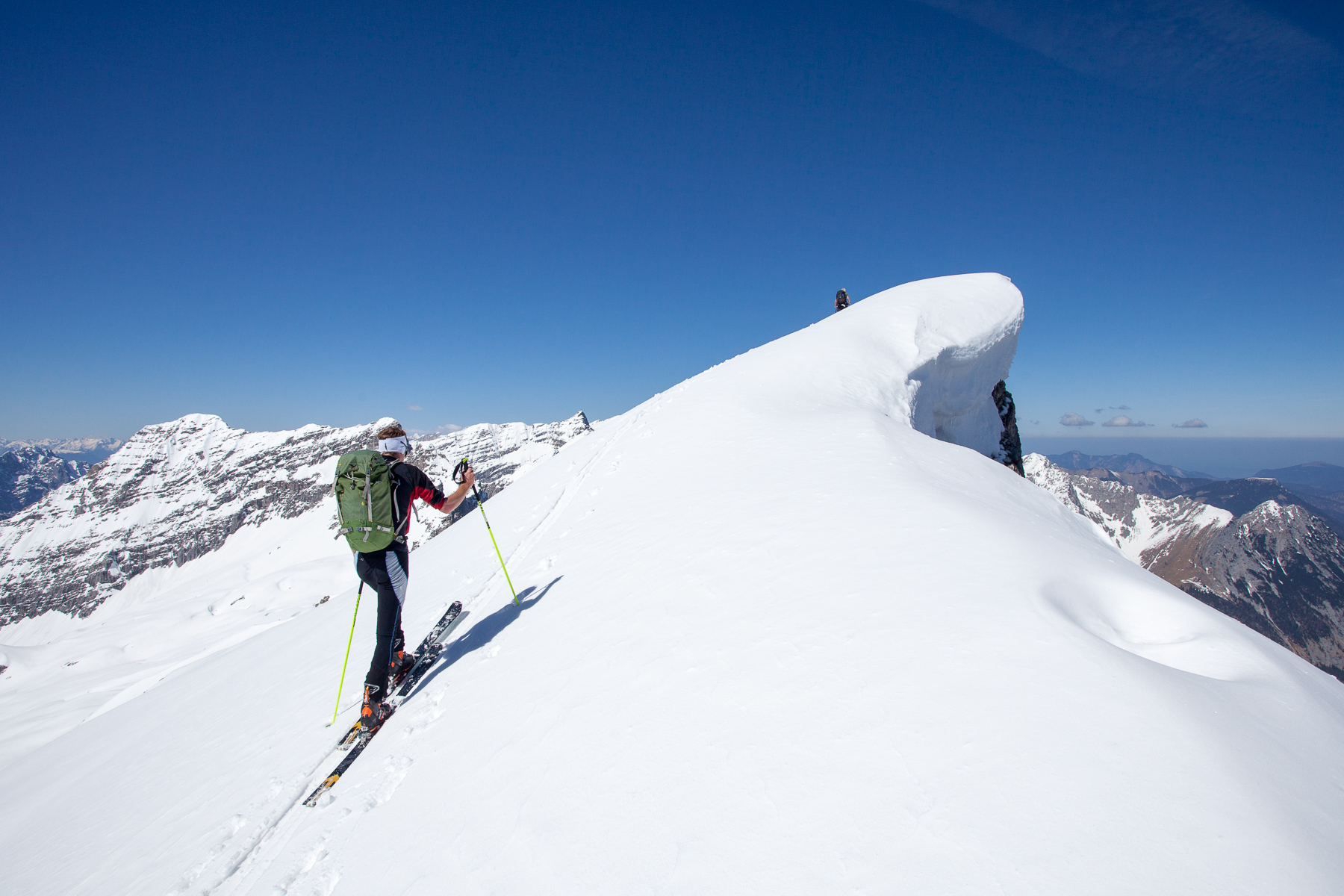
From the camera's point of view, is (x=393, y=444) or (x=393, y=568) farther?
(x=393, y=444)

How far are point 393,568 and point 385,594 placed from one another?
30 centimetres

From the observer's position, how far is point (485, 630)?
7.24 meters

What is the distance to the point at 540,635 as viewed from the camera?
20.4 ft

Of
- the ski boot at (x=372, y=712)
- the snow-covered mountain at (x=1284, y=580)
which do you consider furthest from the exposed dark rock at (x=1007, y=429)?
the snow-covered mountain at (x=1284, y=580)

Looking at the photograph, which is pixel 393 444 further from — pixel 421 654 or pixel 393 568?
A: pixel 421 654

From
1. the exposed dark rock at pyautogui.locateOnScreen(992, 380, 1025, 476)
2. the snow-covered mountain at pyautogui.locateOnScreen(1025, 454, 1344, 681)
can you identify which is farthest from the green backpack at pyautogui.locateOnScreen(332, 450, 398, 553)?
the snow-covered mountain at pyautogui.locateOnScreen(1025, 454, 1344, 681)

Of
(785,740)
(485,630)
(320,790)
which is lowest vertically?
(320,790)

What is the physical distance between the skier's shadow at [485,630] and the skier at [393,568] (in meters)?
0.38

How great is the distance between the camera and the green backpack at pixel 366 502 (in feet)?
19.4

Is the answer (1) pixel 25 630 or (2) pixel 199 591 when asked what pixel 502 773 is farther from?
(1) pixel 25 630

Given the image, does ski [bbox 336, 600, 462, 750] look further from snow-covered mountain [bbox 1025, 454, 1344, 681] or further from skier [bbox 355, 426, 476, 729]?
snow-covered mountain [bbox 1025, 454, 1344, 681]

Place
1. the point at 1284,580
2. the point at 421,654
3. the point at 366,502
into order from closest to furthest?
the point at 366,502 < the point at 421,654 < the point at 1284,580

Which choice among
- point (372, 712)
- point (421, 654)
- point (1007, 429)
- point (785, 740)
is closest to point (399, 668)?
point (421, 654)

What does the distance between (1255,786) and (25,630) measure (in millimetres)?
282124
